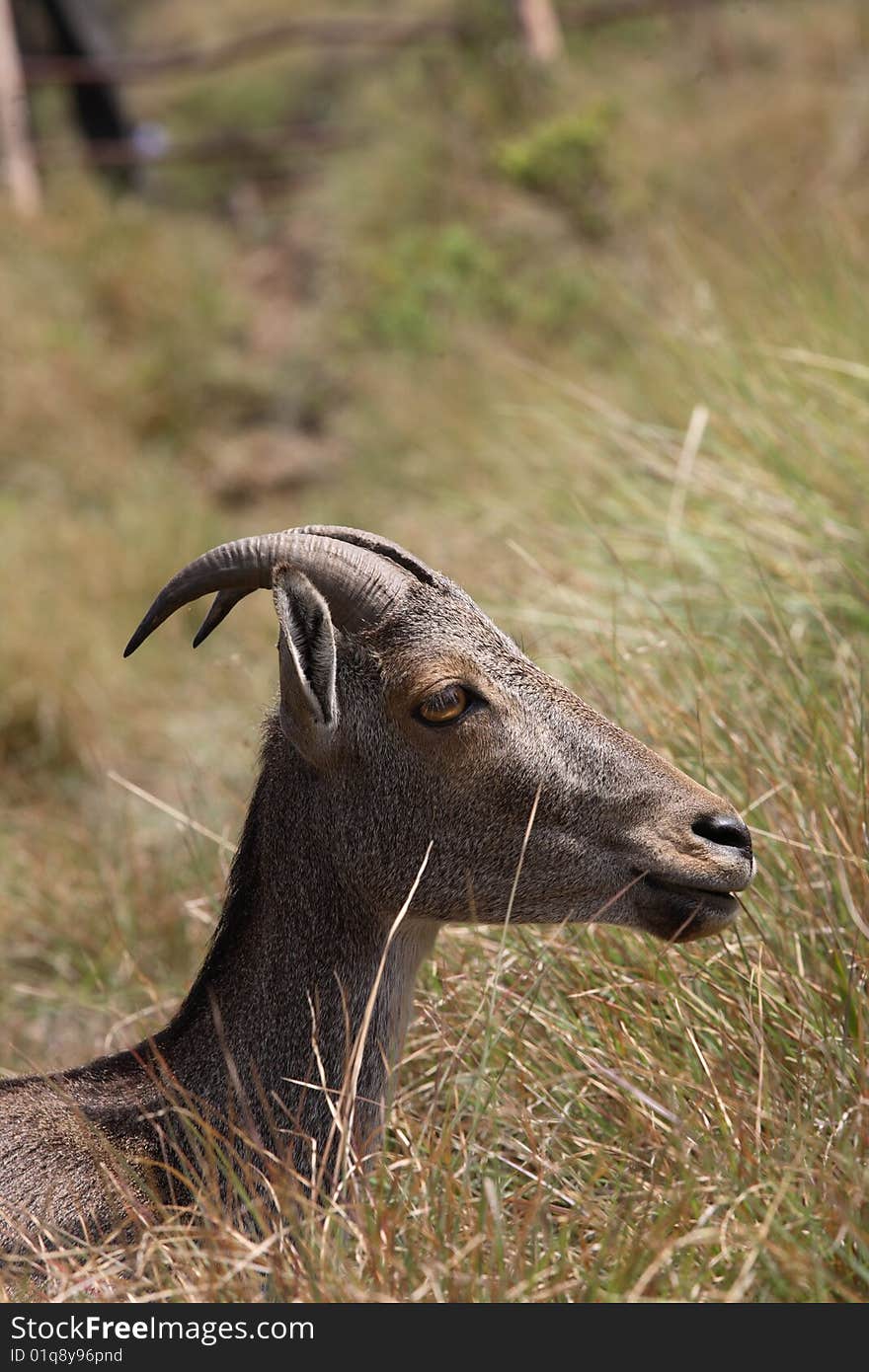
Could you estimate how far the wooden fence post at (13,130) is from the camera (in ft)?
47.4

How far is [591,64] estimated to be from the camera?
41.8ft

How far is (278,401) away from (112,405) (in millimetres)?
1366

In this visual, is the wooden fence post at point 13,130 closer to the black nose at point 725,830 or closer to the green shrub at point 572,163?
the green shrub at point 572,163

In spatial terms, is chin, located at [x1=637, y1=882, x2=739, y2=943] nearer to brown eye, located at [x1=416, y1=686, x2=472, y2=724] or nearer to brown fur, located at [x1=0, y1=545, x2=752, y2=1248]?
brown fur, located at [x1=0, y1=545, x2=752, y2=1248]

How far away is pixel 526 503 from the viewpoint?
7.05 meters

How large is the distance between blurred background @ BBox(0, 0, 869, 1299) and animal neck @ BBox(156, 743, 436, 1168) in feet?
0.63

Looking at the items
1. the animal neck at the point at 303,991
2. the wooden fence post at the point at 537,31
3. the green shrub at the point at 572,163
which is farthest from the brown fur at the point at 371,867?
the wooden fence post at the point at 537,31

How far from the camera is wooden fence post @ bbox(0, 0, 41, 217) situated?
14.4 m

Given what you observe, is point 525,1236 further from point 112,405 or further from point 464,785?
point 112,405

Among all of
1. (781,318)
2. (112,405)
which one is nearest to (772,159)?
(781,318)

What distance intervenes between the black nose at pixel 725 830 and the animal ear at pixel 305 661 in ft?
2.50

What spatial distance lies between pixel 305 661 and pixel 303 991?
715 mm

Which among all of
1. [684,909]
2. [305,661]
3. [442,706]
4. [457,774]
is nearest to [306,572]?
[305,661]
